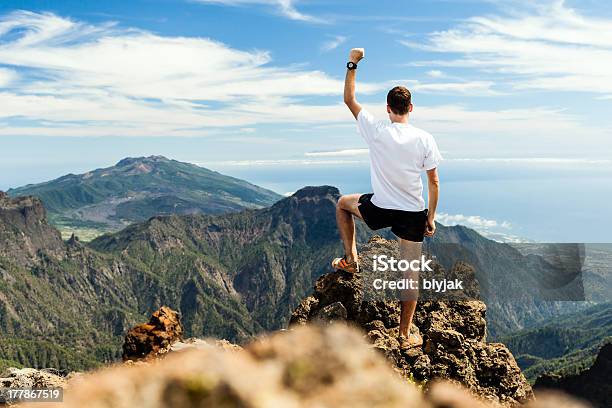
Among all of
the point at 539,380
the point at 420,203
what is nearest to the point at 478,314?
the point at 420,203

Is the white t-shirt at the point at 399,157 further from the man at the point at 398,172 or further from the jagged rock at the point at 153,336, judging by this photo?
the jagged rock at the point at 153,336

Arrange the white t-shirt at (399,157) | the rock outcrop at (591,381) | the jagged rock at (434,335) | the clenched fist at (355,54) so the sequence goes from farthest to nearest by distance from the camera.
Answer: the rock outcrop at (591,381), the jagged rock at (434,335), the clenched fist at (355,54), the white t-shirt at (399,157)

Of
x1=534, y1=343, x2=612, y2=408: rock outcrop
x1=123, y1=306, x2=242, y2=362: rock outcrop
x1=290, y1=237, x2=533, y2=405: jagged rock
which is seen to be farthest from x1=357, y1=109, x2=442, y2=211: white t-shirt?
x1=534, y1=343, x2=612, y2=408: rock outcrop

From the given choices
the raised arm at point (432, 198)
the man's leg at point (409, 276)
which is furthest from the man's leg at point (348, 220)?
the raised arm at point (432, 198)

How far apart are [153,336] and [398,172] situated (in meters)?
11.7

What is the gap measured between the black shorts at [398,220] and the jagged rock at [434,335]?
267 centimetres

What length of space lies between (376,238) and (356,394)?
49.0 ft

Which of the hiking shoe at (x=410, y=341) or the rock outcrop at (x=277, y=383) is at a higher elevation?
the rock outcrop at (x=277, y=383)

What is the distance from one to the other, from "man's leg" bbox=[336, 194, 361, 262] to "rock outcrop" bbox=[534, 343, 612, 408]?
110m

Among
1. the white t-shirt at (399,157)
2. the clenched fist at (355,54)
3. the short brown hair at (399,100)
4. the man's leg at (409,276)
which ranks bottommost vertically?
the man's leg at (409,276)

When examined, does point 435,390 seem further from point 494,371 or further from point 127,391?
point 494,371

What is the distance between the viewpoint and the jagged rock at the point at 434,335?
12195 mm

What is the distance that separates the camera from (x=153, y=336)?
1803cm

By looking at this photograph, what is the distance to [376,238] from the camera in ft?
58.2
